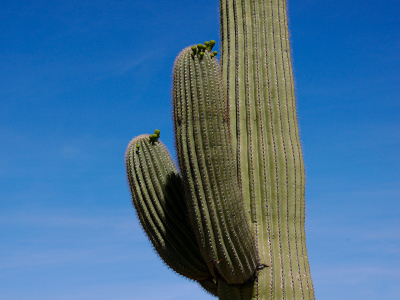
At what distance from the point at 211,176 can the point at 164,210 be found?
0.88 m

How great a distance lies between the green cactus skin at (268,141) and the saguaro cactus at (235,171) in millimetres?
11

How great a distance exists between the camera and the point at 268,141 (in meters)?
5.70

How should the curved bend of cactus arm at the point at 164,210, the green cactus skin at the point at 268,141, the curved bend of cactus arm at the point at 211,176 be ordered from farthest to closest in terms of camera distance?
the curved bend of cactus arm at the point at 164,210 → the green cactus skin at the point at 268,141 → the curved bend of cactus arm at the point at 211,176

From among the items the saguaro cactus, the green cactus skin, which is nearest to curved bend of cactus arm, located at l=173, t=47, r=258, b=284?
the saguaro cactus

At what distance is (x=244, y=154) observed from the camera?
5.64 meters

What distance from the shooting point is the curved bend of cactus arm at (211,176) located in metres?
5.04

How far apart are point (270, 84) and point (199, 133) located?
1.30 metres

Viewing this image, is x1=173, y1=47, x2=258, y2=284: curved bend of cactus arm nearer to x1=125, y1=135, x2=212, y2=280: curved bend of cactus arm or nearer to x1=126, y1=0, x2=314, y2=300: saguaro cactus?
x1=126, y1=0, x2=314, y2=300: saguaro cactus

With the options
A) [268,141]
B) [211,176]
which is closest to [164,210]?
[211,176]

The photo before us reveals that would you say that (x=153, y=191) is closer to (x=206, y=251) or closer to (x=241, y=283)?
(x=206, y=251)

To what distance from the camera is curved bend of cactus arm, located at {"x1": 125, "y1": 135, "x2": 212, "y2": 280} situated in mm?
5637

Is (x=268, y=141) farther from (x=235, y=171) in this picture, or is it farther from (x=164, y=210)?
(x=164, y=210)

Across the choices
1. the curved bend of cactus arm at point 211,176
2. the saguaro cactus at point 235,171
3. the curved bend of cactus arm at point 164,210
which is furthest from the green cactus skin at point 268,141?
the curved bend of cactus arm at point 164,210

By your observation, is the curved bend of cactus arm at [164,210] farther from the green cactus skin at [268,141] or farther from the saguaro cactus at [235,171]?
the green cactus skin at [268,141]
